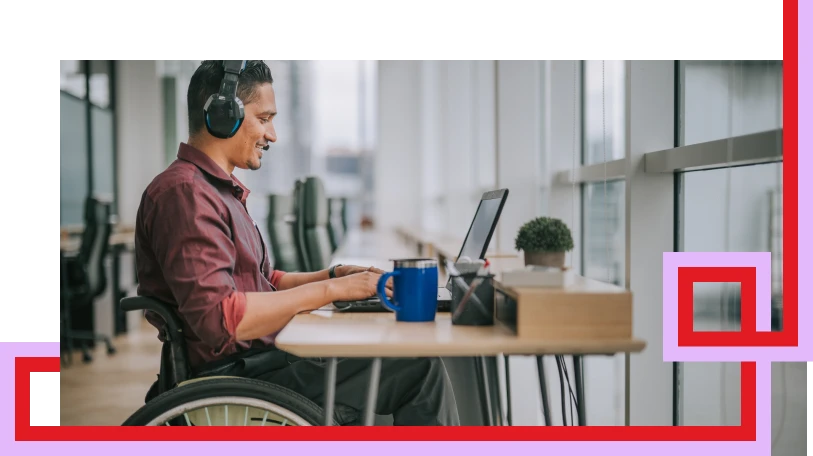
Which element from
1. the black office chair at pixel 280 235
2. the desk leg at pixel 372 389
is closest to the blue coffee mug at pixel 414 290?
the desk leg at pixel 372 389

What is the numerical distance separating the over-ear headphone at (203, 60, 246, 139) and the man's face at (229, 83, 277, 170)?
0.14ft

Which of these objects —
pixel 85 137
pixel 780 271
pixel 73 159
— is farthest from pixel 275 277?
pixel 85 137

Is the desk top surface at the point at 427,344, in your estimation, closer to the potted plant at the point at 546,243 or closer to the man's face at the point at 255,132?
the potted plant at the point at 546,243

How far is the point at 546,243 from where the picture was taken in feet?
4.73

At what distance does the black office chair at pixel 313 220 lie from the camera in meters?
3.40

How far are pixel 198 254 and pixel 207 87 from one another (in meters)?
0.47

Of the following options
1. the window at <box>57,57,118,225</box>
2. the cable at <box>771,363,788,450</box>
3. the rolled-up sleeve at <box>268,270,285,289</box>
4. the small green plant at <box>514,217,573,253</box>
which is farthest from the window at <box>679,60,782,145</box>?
the window at <box>57,57,118,225</box>

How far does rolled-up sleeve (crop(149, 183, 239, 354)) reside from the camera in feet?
4.66

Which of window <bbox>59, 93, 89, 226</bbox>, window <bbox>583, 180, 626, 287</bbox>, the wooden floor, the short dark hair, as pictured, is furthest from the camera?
window <bbox>59, 93, 89, 226</bbox>

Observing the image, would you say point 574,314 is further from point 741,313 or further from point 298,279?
point 298,279

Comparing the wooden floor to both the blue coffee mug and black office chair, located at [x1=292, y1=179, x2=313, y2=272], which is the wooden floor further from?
the blue coffee mug

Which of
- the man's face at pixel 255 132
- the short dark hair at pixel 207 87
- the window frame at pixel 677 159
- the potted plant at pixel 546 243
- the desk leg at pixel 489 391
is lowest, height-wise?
the desk leg at pixel 489 391
